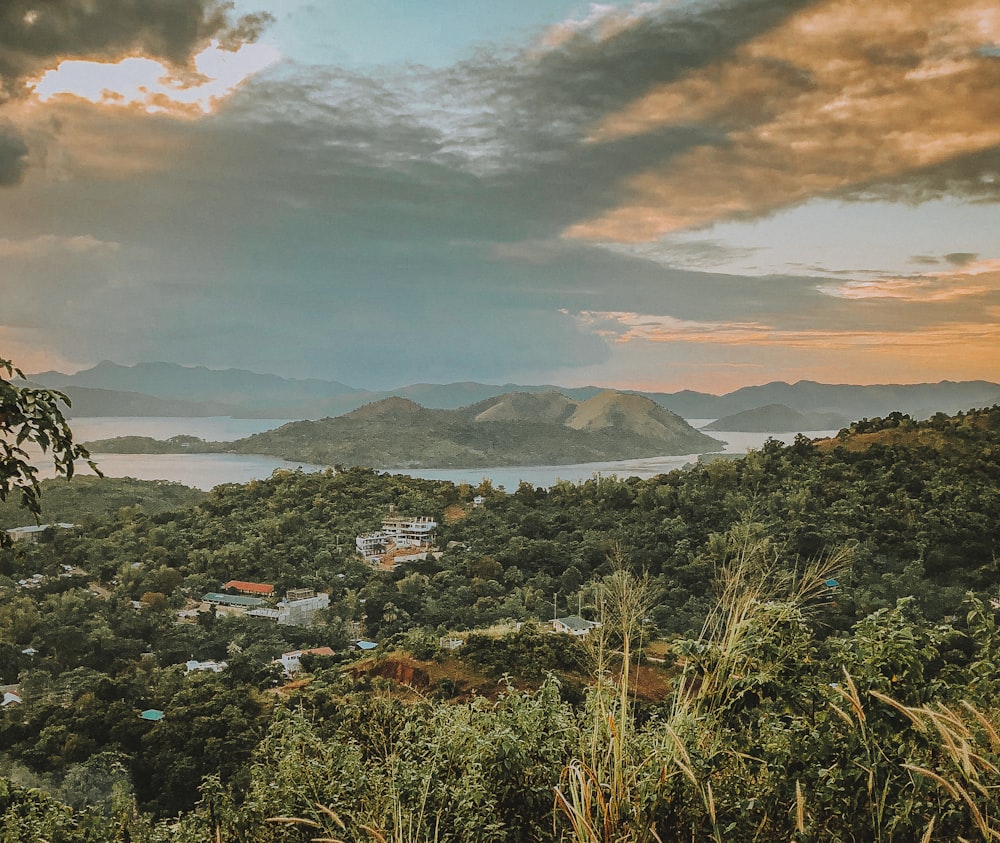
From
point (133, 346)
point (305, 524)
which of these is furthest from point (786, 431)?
point (133, 346)

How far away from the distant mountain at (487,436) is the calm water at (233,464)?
48 centimetres

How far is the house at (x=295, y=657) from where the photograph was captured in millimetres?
10273

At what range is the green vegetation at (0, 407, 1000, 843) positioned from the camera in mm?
1379

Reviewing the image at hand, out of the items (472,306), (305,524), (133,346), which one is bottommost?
(305,524)

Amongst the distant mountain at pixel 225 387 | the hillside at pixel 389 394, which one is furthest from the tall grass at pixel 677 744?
the distant mountain at pixel 225 387

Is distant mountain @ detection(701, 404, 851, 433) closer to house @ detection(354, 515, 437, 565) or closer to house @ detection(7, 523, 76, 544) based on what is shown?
house @ detection(354, 515, 437, 565)

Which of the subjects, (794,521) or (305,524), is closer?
(794,521)

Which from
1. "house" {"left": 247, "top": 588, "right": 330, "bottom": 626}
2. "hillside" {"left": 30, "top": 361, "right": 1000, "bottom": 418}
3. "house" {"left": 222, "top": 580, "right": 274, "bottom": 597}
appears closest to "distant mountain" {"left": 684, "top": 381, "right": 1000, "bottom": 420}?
"hillside" {"left": 30, "top": 361, "right": 1000, "bottom": 418}

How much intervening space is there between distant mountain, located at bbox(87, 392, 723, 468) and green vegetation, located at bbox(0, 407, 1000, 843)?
11.4ft

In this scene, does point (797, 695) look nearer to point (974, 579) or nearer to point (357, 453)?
point (974, 579)

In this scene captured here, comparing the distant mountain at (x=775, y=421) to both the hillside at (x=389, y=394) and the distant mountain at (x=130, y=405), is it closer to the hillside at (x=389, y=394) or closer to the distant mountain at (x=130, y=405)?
the hillside at (x=389, y=394)

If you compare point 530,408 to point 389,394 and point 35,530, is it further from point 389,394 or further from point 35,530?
point 35,530

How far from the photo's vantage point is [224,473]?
64.1 feet

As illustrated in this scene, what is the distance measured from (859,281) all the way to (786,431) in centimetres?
623
